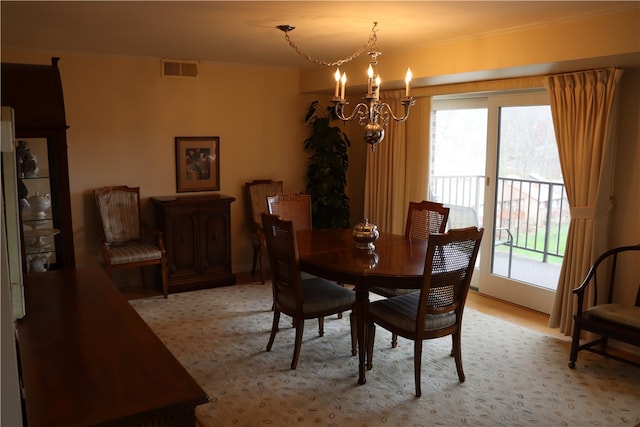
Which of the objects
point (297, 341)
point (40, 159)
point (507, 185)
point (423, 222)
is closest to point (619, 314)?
point (423, 222)

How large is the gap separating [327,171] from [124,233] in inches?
91.4

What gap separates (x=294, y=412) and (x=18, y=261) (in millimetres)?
1761

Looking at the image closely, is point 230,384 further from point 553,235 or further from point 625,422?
point 553,235

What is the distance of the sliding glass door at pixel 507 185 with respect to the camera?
14.9 ft

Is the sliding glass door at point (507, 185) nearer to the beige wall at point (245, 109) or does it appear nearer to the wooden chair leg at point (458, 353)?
the beige wall at point (245, 109)

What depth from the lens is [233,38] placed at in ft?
13.5

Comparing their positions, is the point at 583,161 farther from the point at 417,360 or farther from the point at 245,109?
the point at 245,109

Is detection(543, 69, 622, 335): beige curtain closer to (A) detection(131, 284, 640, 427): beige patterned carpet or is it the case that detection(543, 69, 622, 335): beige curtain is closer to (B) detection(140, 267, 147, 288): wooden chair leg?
(A) detection(131, 284, 640, 427): beige patterned carpet

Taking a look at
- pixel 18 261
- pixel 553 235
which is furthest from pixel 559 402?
pixel 18 261

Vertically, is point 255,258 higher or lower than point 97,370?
lower

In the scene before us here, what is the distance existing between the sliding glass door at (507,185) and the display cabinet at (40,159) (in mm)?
3648

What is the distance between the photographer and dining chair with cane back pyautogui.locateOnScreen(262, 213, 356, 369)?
131 inches

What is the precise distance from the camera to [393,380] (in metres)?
3.31

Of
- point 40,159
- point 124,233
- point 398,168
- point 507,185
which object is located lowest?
point 124,233
